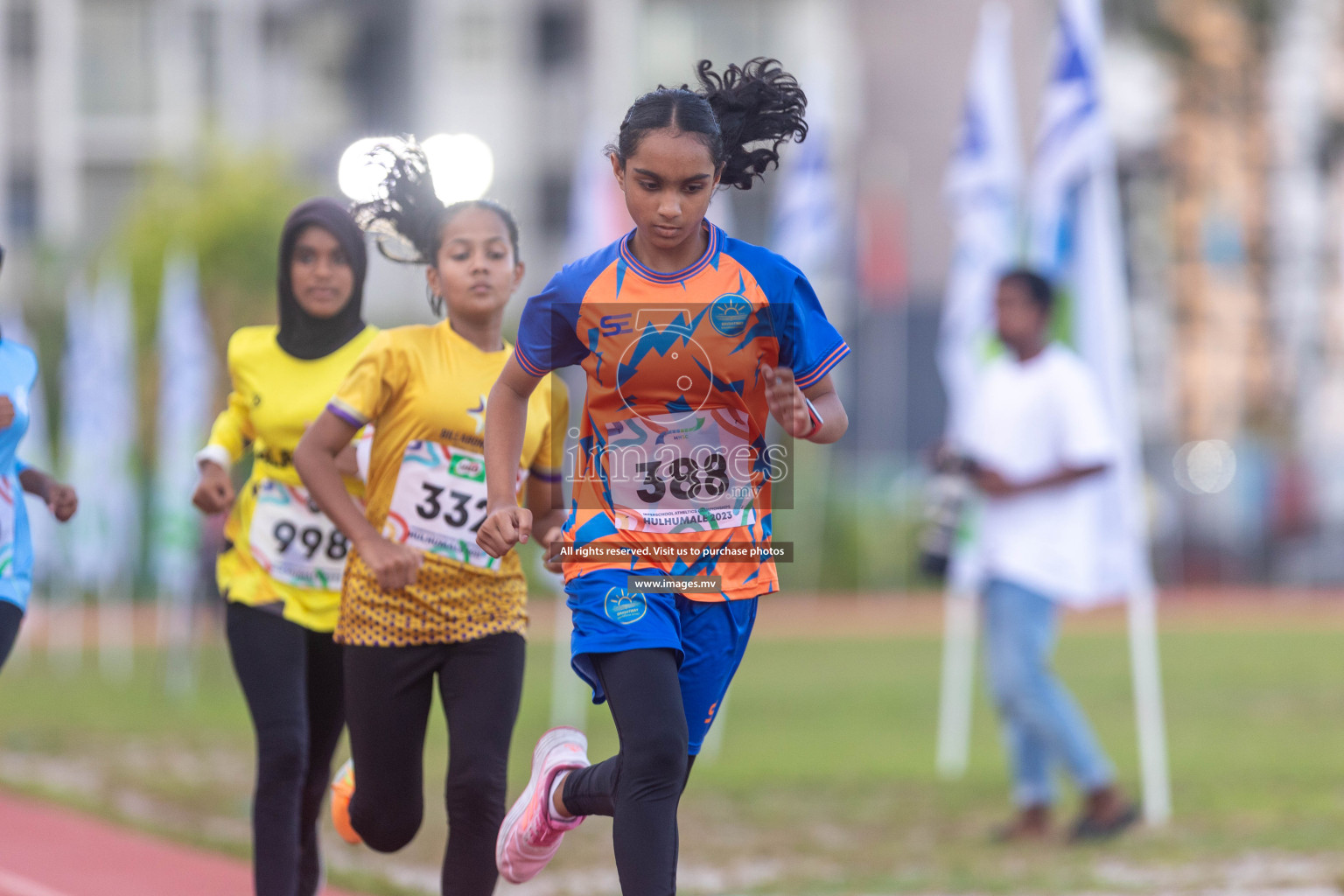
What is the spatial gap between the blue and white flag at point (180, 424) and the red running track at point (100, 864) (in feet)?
26.6

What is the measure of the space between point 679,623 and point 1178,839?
13.9ft

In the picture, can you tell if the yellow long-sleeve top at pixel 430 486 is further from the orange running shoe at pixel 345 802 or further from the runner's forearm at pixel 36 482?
the runner's forearm at pixel 36 482

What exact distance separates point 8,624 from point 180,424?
1184 centimetres

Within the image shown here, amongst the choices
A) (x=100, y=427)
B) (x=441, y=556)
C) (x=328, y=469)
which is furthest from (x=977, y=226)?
(x=100, y=427)

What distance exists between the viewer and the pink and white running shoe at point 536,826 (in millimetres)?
4441

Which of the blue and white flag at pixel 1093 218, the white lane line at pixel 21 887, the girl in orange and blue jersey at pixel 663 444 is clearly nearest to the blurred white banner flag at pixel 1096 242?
the blue and white flag at pixel 1093 218

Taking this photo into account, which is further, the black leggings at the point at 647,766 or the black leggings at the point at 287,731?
the black leggings at the point at 287,731

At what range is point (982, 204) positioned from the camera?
1133cm

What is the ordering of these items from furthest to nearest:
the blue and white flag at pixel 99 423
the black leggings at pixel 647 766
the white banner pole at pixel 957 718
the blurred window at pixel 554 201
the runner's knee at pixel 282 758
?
the blurred window at pixel 554 201 → the blue and white flag at pixel 99 423 → the white banner pole at pixel 957 718 → the runner's knee at pixel 282 758 → the black leggings at pixel 647 766

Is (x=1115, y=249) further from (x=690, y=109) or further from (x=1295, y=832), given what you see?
(x=690, y=109)

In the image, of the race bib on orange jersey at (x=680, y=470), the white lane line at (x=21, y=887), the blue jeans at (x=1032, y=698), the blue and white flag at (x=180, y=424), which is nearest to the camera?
the race bib on orange jersey at (x=680, y=470)

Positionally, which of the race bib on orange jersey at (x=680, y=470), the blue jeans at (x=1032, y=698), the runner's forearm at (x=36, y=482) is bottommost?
the blue jeans at (x=1032, y=698)

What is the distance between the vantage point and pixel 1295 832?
7.51m

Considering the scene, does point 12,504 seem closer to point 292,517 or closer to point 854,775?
point 292,517
